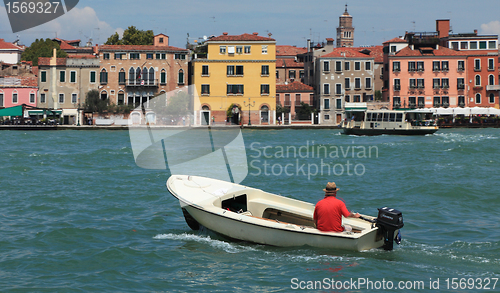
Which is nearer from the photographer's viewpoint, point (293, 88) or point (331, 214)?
point (331, 214)

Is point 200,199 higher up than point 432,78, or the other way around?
point 432,78

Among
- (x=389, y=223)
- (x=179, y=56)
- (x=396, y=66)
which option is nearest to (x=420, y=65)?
(x=396, y=66)

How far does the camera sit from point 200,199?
9812 mm

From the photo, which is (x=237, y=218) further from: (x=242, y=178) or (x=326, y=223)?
(x=242, y=178)

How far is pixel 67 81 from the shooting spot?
52719mm

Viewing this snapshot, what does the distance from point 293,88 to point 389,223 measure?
156 feet

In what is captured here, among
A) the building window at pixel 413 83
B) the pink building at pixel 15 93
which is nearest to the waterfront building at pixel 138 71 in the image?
the pink building at pixel 15 93

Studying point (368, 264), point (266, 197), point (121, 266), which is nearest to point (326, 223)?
point (368, 264)

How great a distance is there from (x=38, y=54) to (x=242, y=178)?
50049 mm

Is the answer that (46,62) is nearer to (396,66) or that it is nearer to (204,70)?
(204,70)

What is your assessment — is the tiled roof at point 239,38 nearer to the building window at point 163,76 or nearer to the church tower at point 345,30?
the building window at point 163,76

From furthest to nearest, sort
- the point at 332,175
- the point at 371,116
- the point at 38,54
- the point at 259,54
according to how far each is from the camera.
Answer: the point at 38,54 → the point at 259,54 → the point at 371,116 → the point at 332,175

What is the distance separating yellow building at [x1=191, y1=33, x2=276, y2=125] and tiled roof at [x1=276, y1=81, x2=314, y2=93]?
2536 mm

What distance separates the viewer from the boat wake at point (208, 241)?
28.9 feet
